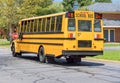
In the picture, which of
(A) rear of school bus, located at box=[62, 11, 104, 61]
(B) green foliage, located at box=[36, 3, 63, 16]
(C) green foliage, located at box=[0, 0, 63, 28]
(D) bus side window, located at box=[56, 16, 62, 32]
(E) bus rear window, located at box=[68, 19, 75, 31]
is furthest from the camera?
(B) green foliage, located at box=[36, 3, 63, 16]

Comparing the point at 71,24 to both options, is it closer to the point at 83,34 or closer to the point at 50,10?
the point at 83,34

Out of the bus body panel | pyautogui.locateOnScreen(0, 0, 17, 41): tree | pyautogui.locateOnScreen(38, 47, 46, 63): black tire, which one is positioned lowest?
pyautogui.locateOnScreen(38, 47, 46, 63): black tire

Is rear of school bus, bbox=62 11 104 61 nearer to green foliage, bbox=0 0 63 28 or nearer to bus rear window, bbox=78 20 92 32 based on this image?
bus rear window, bbox=78 20 92 32

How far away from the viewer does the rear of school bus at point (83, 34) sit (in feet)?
67.8

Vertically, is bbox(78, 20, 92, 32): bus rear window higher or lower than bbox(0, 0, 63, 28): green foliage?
lower

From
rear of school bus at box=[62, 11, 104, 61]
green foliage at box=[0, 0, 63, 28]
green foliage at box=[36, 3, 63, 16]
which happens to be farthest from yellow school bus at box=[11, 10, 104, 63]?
green foliage at box=[36, 3, 63, 16]

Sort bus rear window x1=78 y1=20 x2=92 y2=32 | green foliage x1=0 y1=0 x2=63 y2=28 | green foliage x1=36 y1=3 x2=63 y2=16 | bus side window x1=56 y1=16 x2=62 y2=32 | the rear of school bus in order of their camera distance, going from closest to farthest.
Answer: the rear of school bus
bus rear window x1=78 y1=20 x2=92 y2=32
bus side window x1=56 y1=16 x2=62 y2=32
green foliage x1=0 y1=0 x2=63 y2=28
green foliage x1=36 y1=3 x2=63 y2=16

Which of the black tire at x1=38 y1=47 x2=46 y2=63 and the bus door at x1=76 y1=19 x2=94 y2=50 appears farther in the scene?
the black tire at x1=38 y1=47 x2=46 y2=63

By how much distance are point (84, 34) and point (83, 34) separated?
6 centimetres

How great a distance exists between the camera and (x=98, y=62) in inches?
915

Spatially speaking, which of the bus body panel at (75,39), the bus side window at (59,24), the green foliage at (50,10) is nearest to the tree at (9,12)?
the green foliage at (50,10)

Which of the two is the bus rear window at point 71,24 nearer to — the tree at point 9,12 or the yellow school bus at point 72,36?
the yellow school bus at point 72,36

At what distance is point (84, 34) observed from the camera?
20984mm

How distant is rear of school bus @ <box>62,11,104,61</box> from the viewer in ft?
67.8
